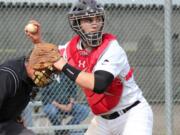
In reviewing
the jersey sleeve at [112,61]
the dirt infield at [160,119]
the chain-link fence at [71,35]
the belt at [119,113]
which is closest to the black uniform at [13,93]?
the jersey sleeve at [112,61]

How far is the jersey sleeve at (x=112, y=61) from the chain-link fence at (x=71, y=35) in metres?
2.84

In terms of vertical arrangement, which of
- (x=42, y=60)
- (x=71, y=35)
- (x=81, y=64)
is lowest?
(x=71, y=35)

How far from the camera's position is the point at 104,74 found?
13.8ft

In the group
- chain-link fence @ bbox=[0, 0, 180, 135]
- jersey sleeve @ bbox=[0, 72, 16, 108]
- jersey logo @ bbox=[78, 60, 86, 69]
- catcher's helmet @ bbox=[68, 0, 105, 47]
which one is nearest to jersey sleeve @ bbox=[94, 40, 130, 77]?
catcher's helmet @ bbox=[68, 0, 105, 47]

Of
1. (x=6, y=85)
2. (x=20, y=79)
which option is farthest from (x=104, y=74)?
(x=6, y=85)

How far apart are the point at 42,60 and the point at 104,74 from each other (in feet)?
1.56

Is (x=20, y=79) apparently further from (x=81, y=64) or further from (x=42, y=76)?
(x=81, y=64)

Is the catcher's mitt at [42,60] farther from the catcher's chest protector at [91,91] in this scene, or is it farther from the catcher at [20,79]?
the catcher's chest protector at [91,91]

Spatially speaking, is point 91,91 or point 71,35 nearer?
point 91,91

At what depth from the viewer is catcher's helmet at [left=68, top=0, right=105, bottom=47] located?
4449mm

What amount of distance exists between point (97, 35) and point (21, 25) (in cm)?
363

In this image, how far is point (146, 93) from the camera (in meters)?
8.30

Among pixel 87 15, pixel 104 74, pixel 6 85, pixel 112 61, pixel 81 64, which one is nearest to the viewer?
pixel 6 85

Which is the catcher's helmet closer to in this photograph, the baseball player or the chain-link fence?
the baseball player
